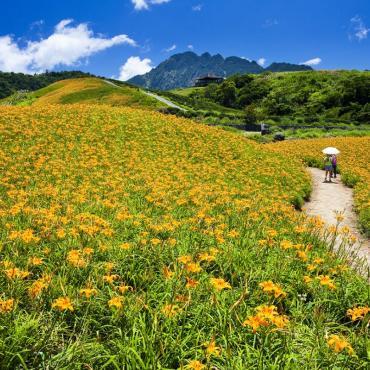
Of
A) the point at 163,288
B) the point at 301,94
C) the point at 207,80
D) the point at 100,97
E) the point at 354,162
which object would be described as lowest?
the point at 163,288

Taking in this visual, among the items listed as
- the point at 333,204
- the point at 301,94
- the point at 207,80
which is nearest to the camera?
the point at 333,204

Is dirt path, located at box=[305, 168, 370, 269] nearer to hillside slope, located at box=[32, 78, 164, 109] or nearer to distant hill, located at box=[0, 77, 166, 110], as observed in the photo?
distant hill, located at box=[0, 77, 166, 110]

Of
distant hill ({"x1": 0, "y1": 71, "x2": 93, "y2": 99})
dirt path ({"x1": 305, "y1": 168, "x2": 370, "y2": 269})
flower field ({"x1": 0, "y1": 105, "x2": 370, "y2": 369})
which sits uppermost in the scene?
distant hill ({"x1": 0, "y1": 71, "x2": 93, "y2": 99})

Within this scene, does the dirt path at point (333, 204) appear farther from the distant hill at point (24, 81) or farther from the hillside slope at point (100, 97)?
the distant hill at point (24, 81)

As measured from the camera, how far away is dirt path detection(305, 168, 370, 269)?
11347 millimetres

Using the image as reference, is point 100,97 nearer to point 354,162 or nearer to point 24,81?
point 354,162

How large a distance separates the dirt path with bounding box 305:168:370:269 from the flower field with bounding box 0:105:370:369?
2604 mm

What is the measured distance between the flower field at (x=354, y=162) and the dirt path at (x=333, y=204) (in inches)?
13.7

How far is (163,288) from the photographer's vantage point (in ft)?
15.7

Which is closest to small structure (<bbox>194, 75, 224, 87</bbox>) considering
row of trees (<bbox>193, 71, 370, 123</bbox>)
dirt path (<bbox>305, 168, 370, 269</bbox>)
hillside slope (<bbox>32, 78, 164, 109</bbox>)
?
row of trees (<bbox>193, 71, 370, 123</bbox>)

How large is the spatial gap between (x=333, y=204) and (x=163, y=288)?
11.8m

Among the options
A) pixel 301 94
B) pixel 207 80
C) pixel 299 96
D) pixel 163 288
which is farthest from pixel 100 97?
pixel 207 80

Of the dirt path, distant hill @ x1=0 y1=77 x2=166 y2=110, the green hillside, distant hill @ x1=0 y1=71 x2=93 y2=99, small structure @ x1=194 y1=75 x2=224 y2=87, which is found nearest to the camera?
the dirt path

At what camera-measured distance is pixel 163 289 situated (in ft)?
15.6
